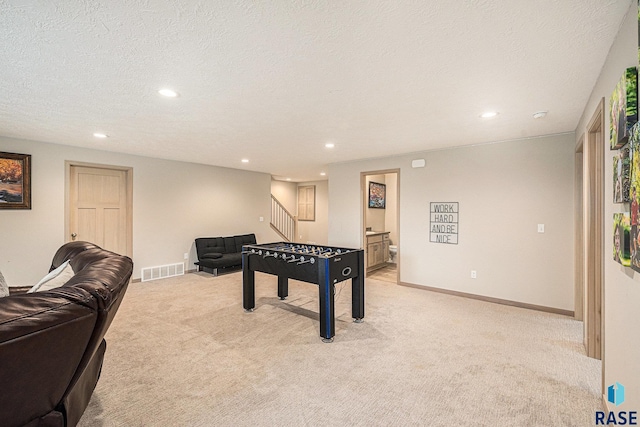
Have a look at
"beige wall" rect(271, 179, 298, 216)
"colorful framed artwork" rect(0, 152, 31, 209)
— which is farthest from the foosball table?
"beige wall" rect(271, 179, 298, 216)

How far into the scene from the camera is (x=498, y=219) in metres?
4.28

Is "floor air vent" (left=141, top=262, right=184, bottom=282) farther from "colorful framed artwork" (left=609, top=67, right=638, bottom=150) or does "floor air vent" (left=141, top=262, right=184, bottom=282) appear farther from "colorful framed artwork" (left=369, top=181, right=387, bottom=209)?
"colorful framed artwork" (left=609, top=67, right=638, bottom=150)

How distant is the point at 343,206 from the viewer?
6.06 meters

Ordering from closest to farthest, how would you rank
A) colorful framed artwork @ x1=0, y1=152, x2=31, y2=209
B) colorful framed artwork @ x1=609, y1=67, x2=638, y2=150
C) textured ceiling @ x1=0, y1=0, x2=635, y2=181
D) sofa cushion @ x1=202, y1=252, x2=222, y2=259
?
colorful framed artwork @ x1=609, y1=67, x2=638, y2=150 < textured ceiling @ x1=0, y1=0, x2=635, y2=181 < colorful framed artwork @ x1=0, y1=152, x2=31, y2=209 < sofa cushion @ x1=202, y1=252, x2=222, y2=259

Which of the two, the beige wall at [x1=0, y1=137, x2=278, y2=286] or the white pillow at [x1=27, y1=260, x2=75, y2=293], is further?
the beige wall at [x1=0, y1=137, x2=278, y2=286]

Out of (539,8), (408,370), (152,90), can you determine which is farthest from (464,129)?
(152,90)

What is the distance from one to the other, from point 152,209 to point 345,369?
16.0 ft

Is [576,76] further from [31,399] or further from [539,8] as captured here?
[31,399]

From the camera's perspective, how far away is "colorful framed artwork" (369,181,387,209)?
22.8 ft

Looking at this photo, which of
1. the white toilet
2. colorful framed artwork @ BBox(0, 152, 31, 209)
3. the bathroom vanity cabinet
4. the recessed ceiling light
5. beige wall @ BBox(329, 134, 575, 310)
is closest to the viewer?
the recessed ceiling light

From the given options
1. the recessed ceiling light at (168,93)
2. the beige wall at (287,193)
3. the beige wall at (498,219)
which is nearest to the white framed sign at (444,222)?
the beige wall at (498,219)

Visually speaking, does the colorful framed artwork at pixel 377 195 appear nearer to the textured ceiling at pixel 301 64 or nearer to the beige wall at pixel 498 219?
the beige wall at pixel 498 219

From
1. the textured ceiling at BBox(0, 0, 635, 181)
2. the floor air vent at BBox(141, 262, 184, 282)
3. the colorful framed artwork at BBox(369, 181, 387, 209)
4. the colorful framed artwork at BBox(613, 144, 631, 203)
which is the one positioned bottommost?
the floor air vent at BBox(141, 262, 184, 282)

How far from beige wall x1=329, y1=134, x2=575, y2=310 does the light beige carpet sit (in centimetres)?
48
